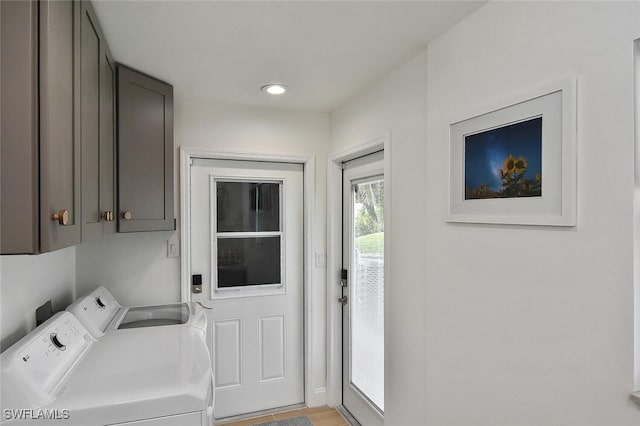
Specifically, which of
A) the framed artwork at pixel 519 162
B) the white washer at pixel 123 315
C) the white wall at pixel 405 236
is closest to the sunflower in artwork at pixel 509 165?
the framed artwork at pixel 519 162

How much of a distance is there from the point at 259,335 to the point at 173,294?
70 centimetres

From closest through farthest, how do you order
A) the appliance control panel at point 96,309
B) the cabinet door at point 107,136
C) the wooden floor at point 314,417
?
1. the cabinet door at point 107,136
2. the appliance control panel at point 96,309
3. the wooden floor at point 314,417

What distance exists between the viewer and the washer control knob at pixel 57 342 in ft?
4.68

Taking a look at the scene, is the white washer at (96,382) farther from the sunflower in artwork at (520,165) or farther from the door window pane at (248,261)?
the sunflower in artwork at (520,165)

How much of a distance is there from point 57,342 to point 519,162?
177cm

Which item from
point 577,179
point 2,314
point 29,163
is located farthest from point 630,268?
point 2,314

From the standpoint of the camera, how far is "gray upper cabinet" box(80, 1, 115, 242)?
51.5 inches

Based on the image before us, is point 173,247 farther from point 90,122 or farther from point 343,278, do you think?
point 90,122

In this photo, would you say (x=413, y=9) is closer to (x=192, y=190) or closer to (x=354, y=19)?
(x=354, y=19)

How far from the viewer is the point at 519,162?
4.30 feet

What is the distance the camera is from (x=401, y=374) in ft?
6.83

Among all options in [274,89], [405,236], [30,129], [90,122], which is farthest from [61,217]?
[274,89]

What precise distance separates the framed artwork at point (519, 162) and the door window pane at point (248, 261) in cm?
163

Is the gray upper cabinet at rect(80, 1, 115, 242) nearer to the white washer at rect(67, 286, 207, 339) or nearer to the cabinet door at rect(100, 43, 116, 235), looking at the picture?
the cabinet door at rect(100, 43, 116, 235)
